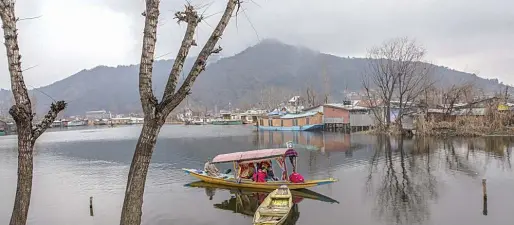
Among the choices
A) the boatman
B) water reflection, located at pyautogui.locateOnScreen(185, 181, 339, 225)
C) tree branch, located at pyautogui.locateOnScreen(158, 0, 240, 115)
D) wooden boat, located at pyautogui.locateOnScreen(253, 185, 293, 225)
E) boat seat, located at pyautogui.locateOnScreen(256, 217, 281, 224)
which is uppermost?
tree branch, located at pyautogui.locateOnScreen(158, 0, 240, 115)

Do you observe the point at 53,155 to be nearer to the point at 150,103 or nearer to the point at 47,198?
the point at 47,198

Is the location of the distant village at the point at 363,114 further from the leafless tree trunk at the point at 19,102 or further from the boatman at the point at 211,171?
the leafless tree trunk at the point at 19,102

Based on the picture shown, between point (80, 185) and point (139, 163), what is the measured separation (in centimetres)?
2582

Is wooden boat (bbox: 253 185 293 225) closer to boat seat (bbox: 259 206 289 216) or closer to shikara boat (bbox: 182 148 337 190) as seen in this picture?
boat seat (bbox: 259 206 289 216)

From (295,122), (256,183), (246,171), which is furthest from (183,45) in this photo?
(295,122)

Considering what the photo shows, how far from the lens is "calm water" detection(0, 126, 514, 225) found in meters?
18.6

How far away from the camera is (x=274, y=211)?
16531 millimetres

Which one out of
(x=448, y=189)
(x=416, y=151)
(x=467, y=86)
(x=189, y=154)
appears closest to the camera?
(x=448, y=189)

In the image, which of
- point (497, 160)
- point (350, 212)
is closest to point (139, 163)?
point (350, 212)

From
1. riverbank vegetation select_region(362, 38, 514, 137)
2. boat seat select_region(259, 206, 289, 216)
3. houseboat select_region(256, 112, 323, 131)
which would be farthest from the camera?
houseboat select_region(256, 112, 323, 131)

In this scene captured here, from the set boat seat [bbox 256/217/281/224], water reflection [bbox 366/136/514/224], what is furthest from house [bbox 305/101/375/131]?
boat seat [bbox 256/217/281/224]

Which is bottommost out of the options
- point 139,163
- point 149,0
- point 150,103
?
point 139,163

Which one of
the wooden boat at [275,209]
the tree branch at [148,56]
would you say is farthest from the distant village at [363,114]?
the tree branch at [148,56]

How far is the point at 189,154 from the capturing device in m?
44.0
